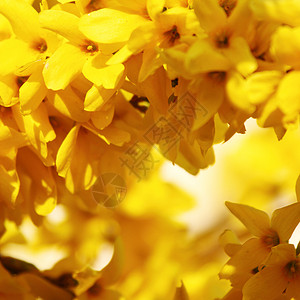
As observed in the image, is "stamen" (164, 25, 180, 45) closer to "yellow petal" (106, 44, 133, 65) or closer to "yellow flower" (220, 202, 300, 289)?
"yellow petal" (106, 44, 133, 65)

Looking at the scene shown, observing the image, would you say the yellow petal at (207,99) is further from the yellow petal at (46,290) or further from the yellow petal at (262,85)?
the yellow petal at (46,290)

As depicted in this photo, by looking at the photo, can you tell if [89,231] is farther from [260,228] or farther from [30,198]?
[260,228]

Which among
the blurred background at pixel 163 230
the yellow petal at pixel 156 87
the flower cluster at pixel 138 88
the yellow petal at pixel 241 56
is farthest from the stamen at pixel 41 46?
the blurred background at pixel 163 230

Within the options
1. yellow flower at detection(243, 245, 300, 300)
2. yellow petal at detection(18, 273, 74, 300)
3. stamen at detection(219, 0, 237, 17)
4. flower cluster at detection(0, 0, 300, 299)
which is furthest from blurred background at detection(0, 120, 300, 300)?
stamen at detection(219, 0, 237, 17)

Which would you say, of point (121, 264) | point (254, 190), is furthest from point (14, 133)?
point (254, 190)

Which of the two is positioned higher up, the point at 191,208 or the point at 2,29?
the point at 2,29

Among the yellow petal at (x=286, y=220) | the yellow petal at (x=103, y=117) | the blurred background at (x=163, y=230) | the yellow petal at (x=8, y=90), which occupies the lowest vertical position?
the blurred background at (x=163, y=230)

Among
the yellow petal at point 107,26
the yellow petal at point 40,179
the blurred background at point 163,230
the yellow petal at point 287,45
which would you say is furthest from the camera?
the blurred background at point 163,230
